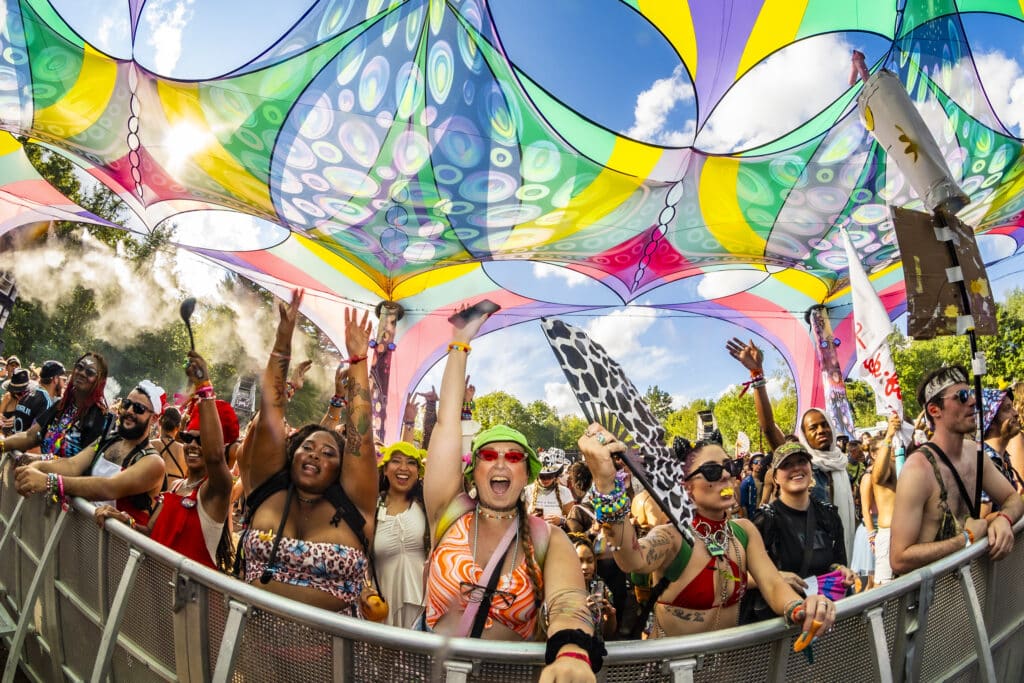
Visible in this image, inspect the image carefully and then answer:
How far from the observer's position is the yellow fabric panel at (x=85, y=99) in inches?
295

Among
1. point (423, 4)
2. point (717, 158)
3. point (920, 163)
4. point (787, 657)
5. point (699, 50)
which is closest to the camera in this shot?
point (787, 657)

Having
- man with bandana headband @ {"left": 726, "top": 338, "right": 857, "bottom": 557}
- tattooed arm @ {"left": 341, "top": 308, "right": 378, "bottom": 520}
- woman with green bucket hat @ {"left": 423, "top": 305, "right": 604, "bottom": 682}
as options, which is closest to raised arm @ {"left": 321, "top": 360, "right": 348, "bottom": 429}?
tattooed arm @ {"left": 341, "top": 308, "right": 378, "bottom": 520}

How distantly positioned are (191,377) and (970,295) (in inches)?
145

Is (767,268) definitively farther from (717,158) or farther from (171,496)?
(171,496)

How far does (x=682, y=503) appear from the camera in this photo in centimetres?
219

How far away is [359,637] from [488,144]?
7953mm

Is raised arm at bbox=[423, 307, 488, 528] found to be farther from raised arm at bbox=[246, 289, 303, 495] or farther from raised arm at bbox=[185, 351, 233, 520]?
raised arm at bbox=[185, 351, 233, 520]

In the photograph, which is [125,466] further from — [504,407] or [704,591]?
[504,407]

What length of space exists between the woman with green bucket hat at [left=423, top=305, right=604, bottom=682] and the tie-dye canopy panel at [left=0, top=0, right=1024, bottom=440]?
20.9 ft

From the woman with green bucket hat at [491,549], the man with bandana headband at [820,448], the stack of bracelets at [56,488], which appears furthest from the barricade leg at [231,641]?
the man with bandana headband at [820,448]

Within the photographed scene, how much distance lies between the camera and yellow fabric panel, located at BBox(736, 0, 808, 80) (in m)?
7.25

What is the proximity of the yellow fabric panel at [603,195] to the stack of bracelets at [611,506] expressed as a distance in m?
7.83

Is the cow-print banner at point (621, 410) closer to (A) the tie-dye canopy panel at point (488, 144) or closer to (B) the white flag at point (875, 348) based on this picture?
Answer: (B) the white flag at point (875, 348)

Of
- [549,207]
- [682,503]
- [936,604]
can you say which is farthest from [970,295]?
[549,207]
